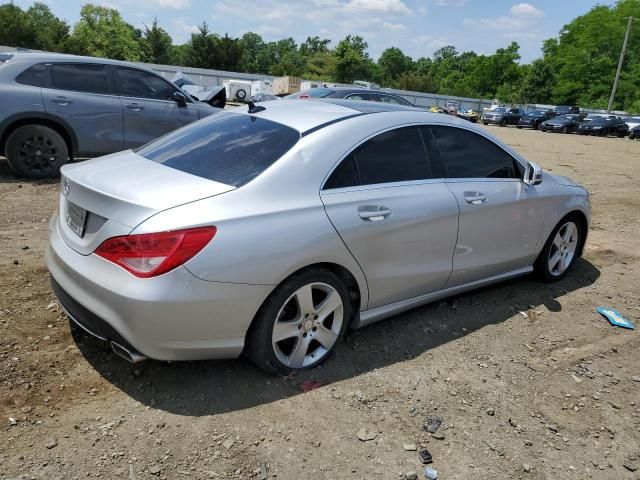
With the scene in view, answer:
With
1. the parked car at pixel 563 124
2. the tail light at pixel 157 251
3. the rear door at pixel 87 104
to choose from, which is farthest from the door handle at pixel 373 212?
the parked car at pixel 563 124

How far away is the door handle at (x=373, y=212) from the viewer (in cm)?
321

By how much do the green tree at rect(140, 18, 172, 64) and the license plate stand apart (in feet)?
225

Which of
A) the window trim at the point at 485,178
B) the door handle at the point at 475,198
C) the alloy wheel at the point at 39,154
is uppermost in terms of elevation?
the window trim at the point at 485,178

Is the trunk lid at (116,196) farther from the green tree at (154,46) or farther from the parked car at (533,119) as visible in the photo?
the green tree at (154,46)

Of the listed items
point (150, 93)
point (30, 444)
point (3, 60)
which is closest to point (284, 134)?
point (30, 444)

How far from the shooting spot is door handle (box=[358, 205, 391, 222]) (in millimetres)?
3213

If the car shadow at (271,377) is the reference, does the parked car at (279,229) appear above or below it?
above

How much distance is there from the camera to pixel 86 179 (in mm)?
2979

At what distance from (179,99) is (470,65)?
346 feet

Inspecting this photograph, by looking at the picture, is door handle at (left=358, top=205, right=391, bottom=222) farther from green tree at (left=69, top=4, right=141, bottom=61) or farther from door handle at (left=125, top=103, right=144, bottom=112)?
green tree at (left=69, top=4, right=141, bottom=61)

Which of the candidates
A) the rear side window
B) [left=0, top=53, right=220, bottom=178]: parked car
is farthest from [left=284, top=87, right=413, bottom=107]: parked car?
the rear side window

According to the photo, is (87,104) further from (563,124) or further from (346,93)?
(563,124)

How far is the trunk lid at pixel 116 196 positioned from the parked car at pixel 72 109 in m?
4.58

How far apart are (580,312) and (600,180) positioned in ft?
29.5
